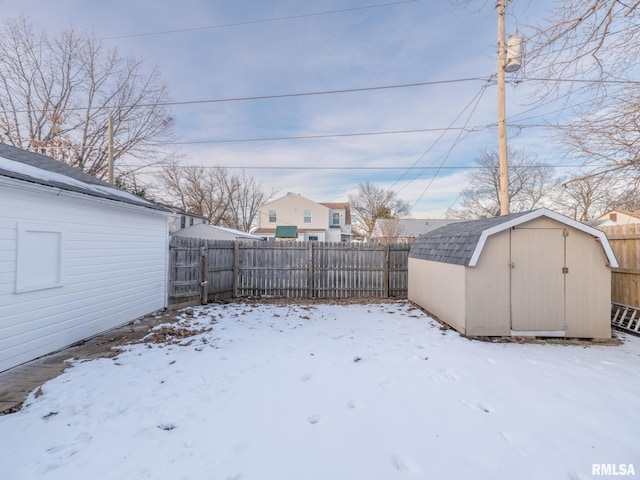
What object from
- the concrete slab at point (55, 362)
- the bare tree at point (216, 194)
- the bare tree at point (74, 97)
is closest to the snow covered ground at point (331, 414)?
the concrete slab at point (55, 362)

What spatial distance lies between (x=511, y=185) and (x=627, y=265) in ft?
80.2

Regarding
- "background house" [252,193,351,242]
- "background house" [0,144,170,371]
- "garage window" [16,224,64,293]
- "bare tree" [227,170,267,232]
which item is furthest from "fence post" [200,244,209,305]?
"bare tree" [227,170,267,232]

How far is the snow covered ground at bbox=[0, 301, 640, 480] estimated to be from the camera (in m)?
2.08

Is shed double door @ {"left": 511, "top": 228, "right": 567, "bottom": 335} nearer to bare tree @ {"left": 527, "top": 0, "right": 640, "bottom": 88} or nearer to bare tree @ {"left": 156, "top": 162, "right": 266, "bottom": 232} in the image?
bare tree @ {"left": 527, "top": 0, "right": 640, "bottom": 88}

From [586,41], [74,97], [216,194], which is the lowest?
[586,41]

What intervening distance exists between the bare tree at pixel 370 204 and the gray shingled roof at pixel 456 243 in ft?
98.5

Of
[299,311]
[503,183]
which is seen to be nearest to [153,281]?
[299,311]

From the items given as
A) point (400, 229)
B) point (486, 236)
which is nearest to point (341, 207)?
point (400, 229)

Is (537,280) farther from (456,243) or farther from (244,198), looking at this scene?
(244,198)

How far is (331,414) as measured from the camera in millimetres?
2752

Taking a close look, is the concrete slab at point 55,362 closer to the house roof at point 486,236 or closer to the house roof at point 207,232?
the house roof at point 486,236

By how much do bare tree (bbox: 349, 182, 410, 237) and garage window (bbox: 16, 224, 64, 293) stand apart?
34.7 m

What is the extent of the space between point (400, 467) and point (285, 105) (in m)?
12.2

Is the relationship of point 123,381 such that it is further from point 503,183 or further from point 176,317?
point 503,183
